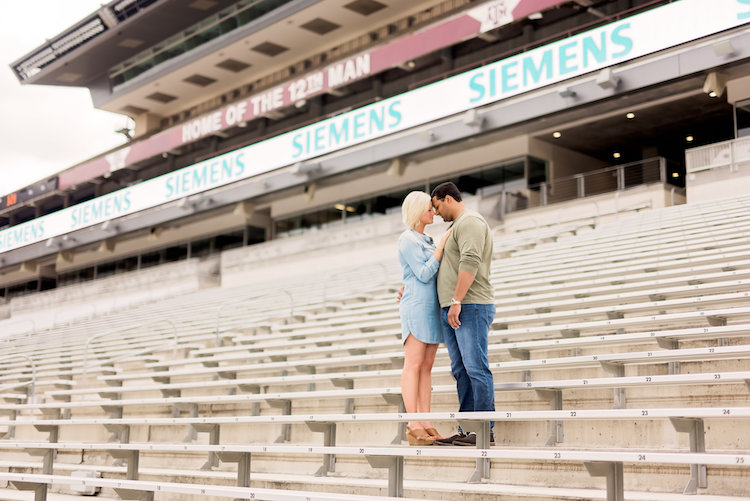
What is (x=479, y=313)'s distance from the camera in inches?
162

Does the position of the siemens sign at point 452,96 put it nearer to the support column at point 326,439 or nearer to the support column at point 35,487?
the support column at point 326,439

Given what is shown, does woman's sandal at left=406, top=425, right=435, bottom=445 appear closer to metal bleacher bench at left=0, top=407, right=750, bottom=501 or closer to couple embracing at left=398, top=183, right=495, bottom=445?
couple embracing at left=398, top=183, right=495, bottom=445

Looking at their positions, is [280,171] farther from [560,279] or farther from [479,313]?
[479,313]

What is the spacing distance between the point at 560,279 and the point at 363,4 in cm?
1673

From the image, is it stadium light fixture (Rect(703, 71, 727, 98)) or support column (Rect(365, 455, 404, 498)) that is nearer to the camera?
support column (Rect(365, 455, 404, 498))

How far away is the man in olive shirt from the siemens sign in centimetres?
1009

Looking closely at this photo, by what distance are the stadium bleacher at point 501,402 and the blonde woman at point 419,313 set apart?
1.02 feet

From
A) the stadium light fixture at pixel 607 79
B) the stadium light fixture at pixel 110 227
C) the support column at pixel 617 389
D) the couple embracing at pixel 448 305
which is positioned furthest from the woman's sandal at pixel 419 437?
the stadium light fixture at pixel 110 227

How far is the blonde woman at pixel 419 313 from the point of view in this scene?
14.0ft

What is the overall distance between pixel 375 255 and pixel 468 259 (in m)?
13.8

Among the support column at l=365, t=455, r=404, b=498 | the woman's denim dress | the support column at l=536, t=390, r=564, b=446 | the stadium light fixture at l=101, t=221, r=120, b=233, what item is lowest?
the support column at l=365, t=455, r=404, b=498

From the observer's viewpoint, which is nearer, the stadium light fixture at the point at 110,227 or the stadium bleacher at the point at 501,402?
the stadium bleacher at the point at 501,402

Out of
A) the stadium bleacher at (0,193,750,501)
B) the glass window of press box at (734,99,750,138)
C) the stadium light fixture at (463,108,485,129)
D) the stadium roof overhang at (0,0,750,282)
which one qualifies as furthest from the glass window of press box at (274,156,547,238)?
the stadium bleacher at (0,193,750,501)

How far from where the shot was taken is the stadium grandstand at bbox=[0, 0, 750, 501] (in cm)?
426
